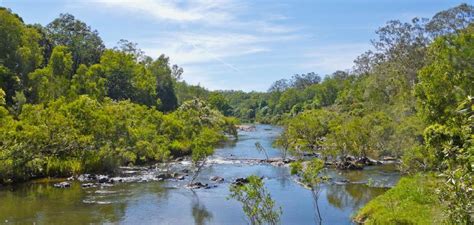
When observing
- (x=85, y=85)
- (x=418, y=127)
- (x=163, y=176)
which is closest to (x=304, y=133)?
(x=418, y=127)

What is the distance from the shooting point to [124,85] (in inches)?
3415

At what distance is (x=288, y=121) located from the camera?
62.4m

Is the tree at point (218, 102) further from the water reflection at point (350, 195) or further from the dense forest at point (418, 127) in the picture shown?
the water reflection at point (350, 195)

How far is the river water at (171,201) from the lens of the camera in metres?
26.9

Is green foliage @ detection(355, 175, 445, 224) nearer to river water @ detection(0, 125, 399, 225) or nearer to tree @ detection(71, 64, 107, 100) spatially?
river water @ detection(0, 125, 399, 225)

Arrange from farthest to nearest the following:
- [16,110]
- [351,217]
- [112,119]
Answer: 1. [16,110]
2. [112,119]
3. [351,217]

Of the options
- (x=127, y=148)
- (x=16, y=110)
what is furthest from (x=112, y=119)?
(x=16, y=110)

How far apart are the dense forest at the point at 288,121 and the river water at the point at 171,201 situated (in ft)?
9.87

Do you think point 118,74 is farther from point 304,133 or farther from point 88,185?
point 88,185

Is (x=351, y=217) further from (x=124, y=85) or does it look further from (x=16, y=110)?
(x=124, y=85)

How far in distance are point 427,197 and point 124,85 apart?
231 ft

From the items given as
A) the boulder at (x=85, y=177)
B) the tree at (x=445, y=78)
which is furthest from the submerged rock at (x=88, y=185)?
the tree at (x=445, y=78)

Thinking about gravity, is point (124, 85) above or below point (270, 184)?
above

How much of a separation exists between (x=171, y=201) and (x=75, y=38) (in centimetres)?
6687
